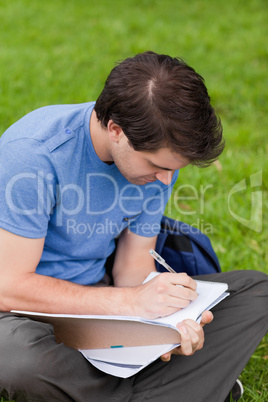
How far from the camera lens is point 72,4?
21.0 ft

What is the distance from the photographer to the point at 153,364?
219 cm

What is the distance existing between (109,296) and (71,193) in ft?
1.35

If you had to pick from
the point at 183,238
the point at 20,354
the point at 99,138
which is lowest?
the point at 20,354

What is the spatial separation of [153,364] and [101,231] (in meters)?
0.56

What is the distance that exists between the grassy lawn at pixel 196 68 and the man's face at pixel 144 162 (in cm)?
103

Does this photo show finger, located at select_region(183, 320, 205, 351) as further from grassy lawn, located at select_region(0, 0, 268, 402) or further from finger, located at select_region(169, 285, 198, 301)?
grassy lawn, located at select_region(0, 0, 268, 402)

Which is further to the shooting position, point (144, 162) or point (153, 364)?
point (153, 364)

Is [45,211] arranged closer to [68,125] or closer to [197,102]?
[68,125]

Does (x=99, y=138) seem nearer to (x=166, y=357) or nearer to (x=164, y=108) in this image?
(x=164, y=108)

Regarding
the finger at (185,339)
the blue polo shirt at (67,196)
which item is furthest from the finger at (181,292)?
the blue polo shirt at (67,196)

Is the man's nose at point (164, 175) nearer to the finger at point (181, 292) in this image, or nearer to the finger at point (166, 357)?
the finger at point (181, 292)

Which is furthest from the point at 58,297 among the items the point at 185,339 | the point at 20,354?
the point at 185,339

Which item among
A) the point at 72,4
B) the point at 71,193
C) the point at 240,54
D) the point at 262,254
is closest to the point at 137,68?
the point at 71,193

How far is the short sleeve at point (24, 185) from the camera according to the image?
1.93 meters
